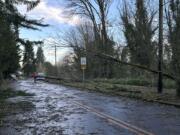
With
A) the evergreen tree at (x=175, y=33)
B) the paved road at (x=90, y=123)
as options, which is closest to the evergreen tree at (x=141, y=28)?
the evergreen tree at (x=175, y=33)

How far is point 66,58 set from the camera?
72438 mm

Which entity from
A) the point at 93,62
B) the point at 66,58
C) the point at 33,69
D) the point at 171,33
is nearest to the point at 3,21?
the point at 171,33

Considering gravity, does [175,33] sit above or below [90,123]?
above

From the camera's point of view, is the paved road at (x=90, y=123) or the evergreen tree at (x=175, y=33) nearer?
the paved road at (x=90, y=123)

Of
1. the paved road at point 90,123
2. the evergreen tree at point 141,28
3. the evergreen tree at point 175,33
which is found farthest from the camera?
the evergreen tree at point 141,28

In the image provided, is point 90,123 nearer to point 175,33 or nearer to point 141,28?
point 175,33

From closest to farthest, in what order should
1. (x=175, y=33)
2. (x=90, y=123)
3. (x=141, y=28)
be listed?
(x=90, y=123), (x=175, y=33), (x=141, y=28)

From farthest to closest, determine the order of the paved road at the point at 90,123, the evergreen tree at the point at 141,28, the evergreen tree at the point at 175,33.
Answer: the evergreen tree at the point at 141,28
the evergreen tree at the point at 175,33
the paved road at the point at 90,123

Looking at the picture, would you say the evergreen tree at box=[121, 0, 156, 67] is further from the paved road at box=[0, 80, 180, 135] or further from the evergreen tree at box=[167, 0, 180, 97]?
the paved road at box=[0, 80, 180, 135]

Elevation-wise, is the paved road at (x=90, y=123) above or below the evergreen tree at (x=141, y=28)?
below

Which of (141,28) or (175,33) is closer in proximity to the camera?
(175,33)

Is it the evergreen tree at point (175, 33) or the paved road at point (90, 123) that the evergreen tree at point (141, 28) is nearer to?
the evergreen tree at point (175, 33)

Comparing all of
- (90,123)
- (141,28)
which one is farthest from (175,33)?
(90,123)

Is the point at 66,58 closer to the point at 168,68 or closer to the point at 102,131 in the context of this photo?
the point at 168,68
